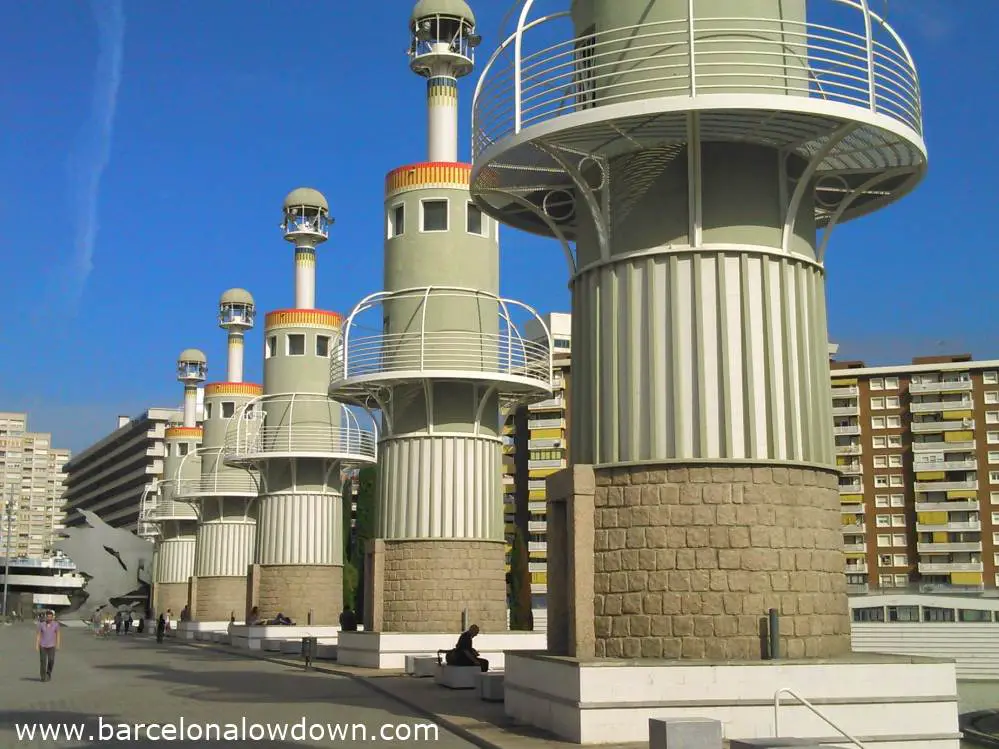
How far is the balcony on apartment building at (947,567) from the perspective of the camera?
79125mm

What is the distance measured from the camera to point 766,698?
13664mm

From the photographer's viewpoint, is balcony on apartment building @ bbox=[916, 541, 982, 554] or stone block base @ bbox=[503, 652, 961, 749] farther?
balcony on apartment building @ bbox=[916, 541, 982, 554]

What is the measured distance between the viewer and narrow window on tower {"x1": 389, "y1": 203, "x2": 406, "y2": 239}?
30.0 metres

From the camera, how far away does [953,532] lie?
263ft

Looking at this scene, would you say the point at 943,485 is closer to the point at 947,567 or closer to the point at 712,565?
the point at 947,567

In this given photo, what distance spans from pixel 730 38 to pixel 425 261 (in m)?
14.7

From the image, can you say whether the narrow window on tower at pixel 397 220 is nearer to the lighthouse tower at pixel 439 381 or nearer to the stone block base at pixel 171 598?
the lighthouse tower at pixel 439 381

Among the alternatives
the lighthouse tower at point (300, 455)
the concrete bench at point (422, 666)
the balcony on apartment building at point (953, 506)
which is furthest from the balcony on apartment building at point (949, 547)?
the concrete bench at point (422, 666)

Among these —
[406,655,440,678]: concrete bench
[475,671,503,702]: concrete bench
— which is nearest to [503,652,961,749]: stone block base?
[475,671,503,702]: concrete bench

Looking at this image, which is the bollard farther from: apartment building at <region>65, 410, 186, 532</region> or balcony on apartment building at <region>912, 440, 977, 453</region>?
apartment building at <region>65, 410, 186, 532</region>

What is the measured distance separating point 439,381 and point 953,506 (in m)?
61.5

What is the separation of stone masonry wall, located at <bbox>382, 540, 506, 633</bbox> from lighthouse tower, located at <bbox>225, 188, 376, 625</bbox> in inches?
490

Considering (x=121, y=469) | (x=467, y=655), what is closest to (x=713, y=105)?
(x=467, y=655)

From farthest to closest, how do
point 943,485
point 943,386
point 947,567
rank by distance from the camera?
point 943,386 < point 943,485 < point 947,567
